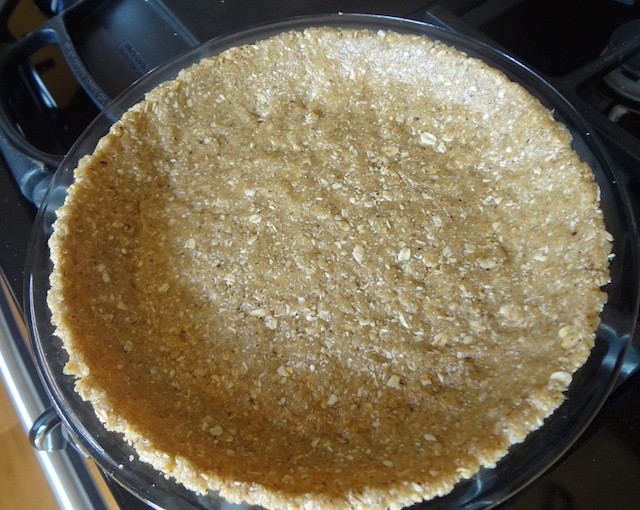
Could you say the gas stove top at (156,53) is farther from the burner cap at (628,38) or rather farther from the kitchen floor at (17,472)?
the kitchen floor at (17,472)

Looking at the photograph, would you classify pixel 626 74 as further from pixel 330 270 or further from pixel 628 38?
pixel 330 270

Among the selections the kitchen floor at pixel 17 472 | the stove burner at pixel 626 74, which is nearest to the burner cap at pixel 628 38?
the stove burner at pixel 626 74

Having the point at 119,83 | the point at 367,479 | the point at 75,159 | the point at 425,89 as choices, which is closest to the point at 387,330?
the point at 367,479

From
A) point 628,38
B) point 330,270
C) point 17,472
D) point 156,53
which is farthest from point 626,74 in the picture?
point 17,472

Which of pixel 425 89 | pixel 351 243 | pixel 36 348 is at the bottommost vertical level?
pixel 36 348

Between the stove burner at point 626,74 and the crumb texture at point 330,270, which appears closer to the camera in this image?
the crumb texture at point 330,270

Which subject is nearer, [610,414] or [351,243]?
[610,414]

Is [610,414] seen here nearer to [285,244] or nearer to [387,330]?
[387,330]
